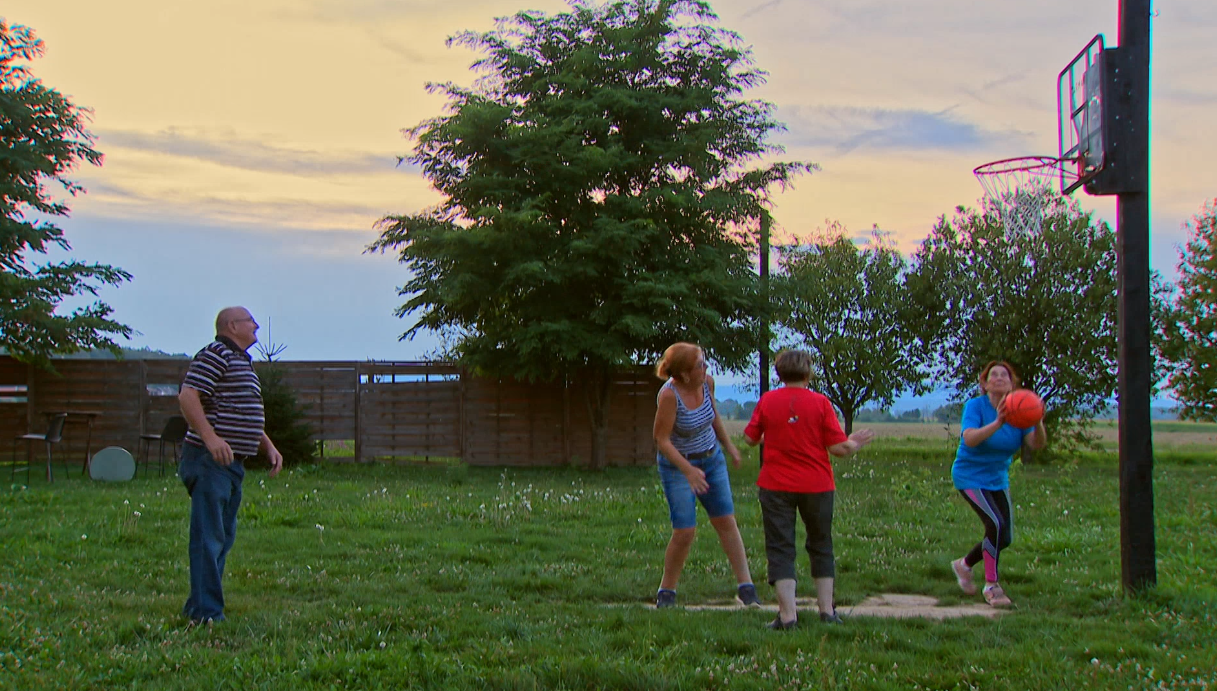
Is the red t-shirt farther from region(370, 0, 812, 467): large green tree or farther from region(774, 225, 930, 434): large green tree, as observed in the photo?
region(774, 225, 930, 434): large green tree

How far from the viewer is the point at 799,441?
6.27 m

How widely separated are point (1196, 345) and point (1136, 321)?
30.7m

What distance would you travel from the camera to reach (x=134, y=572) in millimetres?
8297

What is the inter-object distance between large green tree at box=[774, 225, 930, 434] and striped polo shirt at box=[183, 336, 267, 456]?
26.7 metres

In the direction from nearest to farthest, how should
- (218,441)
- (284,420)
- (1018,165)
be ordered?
1. (218,441)
2. (1018,165)
3. (284,420)

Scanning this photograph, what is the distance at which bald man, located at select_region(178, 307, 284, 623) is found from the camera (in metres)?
6.26

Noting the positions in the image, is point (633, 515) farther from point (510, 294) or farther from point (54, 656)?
point (510, 294)

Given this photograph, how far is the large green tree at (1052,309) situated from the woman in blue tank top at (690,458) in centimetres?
2402

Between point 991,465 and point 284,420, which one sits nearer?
point 991,465

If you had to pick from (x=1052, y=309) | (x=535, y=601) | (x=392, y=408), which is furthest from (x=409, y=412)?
(x=1052, y=309)

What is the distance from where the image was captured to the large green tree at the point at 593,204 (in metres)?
19.8

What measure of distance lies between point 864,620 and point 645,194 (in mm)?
14745

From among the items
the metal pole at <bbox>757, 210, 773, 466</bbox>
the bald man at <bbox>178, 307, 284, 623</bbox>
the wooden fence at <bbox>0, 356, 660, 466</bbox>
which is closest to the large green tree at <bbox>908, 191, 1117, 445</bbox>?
the metal pole at <bbox>757, 210, 773, 466</bbox>

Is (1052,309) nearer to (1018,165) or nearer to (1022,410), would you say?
(1018,165)
